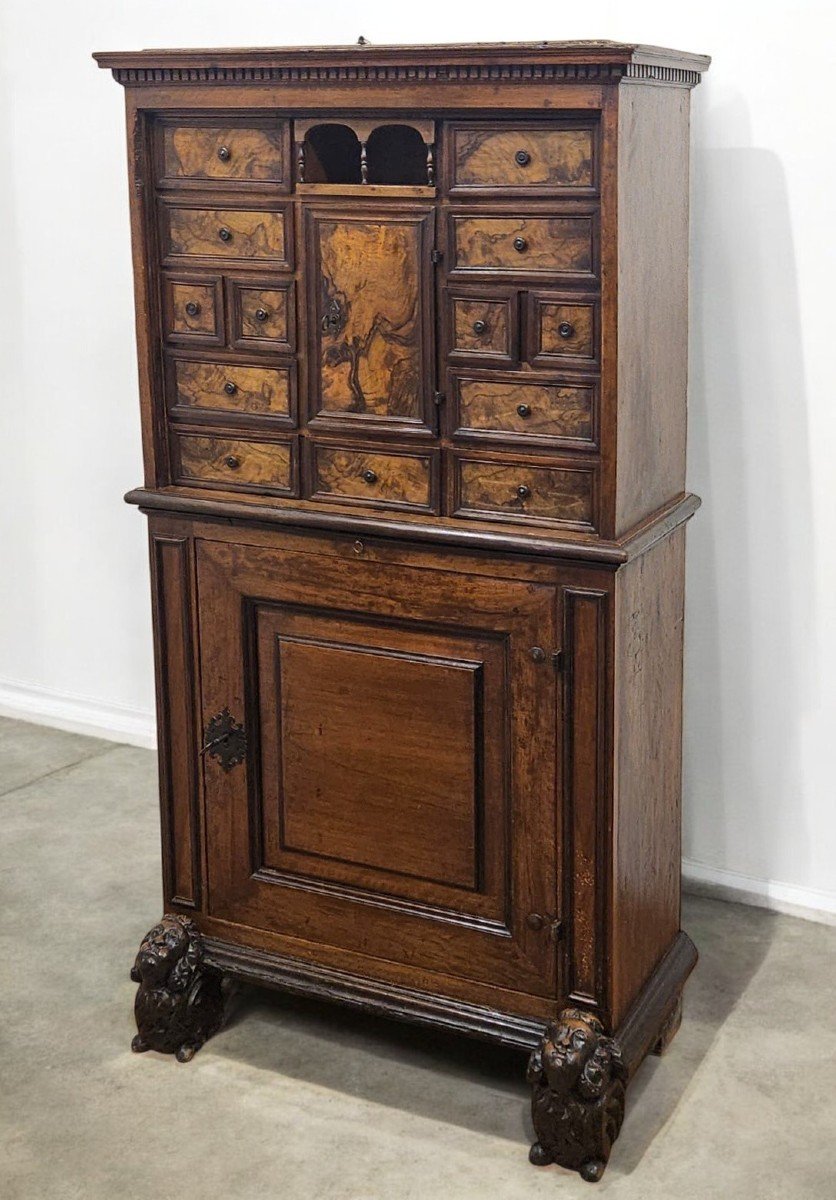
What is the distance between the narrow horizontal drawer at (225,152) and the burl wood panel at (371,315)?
0.46 ft

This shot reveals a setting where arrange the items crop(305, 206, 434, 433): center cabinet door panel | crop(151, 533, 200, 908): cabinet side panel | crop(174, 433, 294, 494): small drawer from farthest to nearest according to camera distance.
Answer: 1. crop(151, 533, 200, 908): cabinet side panel
2. crop(174, 433, 294, 494): small drawer
3. crop(305, 206, 434, 433): center cabinet door panel

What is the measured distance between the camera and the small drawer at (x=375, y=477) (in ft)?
8.88

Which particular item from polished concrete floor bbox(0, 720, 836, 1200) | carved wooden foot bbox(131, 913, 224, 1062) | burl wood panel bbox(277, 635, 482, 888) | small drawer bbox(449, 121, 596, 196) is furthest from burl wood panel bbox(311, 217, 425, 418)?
polished concrete floor bbox(0, 720, 836, 1200)

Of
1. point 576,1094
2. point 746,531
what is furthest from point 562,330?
point 576,1094

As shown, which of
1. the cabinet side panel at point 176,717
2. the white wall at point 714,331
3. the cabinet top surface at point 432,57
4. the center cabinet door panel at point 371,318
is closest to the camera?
the cabinet top surface at point 432,57

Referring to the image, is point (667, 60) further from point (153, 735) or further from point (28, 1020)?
point (153, 735)

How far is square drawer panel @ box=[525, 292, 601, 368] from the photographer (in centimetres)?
252

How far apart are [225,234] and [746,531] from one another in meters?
1.26

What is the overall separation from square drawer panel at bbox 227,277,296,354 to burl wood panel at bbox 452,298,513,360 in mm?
302

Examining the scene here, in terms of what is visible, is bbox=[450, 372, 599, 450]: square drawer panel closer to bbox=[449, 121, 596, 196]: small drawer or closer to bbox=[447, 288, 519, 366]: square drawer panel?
bbox=[447, 288, 519, 366]: square drawer panel

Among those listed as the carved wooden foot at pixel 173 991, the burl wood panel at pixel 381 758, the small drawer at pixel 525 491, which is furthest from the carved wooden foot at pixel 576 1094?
the small drawer at pixel 525 491

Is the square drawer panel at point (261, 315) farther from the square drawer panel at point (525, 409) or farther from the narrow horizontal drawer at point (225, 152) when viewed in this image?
the square drawer panel at point (525, 409)

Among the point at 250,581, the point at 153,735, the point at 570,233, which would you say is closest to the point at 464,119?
the point at 570,233

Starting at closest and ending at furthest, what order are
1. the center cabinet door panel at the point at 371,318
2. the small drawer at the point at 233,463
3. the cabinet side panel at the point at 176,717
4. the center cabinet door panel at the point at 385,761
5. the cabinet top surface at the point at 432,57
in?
the cabinet top surface at the point at 432,57 → the center cabinet door panel at the point at 371,318 → the center cabinet door panel at the point at 385,761 → the small drawer at the point at 233,463 → the cabinet side panel at the point at 176,717
